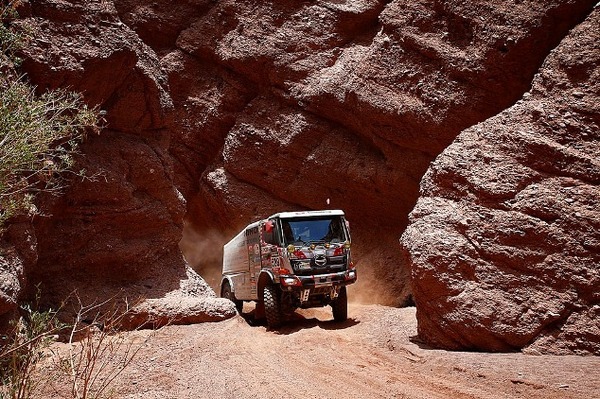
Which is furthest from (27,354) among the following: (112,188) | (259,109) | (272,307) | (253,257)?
(259,109)

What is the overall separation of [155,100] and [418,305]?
818 cm

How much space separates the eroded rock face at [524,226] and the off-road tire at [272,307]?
3232 millimetres

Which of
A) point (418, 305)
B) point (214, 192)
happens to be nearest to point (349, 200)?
point (214, 192)

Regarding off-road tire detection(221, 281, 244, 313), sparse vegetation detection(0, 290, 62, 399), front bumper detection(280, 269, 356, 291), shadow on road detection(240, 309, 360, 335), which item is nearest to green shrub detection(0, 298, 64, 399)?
sparse vegetation detection(0, 290, 62, 399)

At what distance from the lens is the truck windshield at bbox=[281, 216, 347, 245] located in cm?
1059

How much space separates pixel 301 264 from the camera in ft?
33.3

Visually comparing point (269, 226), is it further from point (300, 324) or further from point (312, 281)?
point (300, 324)

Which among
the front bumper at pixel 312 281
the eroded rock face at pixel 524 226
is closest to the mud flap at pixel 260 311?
the front bumper at pixel 312 281

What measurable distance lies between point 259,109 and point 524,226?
11991 millimetres

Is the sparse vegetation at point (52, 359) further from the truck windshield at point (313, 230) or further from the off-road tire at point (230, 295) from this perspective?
the off-road tire at point (230, 295)

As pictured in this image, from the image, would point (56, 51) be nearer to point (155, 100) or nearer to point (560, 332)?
point (155, 100)

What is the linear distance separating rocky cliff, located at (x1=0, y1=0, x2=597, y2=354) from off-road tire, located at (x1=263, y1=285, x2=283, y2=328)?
2971 mm

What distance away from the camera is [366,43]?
16266 millimetres

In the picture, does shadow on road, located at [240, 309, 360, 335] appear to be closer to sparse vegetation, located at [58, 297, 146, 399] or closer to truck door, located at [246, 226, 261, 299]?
truck door, located at [246, 226, 261, 299]
